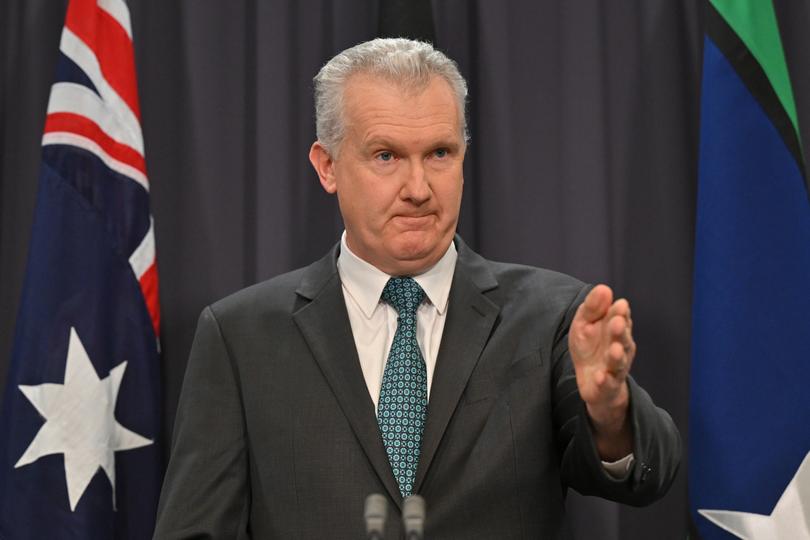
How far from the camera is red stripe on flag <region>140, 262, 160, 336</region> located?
274cm

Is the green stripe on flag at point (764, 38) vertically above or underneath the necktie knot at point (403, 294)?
above

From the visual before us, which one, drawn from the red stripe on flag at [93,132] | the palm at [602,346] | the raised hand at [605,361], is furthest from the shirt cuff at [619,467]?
the red stripe on flag at [93,132]

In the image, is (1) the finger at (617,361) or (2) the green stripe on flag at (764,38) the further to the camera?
(2) the green stripe on flag at (764,38)

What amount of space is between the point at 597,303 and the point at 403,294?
2.06ft

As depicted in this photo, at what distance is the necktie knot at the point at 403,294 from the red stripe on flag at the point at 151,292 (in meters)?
0.92

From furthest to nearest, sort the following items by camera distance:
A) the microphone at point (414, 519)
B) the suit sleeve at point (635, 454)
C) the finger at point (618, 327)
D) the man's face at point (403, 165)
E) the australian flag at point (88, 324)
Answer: the australian flag at point (88, 324) < the man's face at point (403, 165) < the suit sleeve at point (635, 454) < the finger at point (618, 327) < the microphone at point (414, 519)

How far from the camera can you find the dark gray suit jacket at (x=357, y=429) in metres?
1.85

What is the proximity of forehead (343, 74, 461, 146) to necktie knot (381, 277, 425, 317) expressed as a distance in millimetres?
294

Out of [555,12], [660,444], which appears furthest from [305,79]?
[660,444]

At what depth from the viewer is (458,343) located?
6.44 feet

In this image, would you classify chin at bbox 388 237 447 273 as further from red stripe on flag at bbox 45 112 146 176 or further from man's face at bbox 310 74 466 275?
red stripe on flag at bbox 45 112 146 176

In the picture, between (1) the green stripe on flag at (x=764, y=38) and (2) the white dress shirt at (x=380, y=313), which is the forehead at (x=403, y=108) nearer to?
(2) the white dress shirt at (x=380, y=313)

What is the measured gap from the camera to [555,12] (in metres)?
2.97

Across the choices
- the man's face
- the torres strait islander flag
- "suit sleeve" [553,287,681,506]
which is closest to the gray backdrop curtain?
the torres strait islander flag
